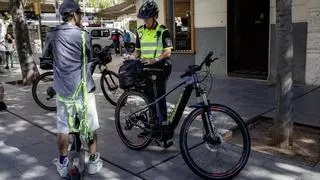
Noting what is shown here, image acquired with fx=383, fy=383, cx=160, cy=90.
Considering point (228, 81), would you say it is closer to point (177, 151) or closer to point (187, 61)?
point (187, 61)

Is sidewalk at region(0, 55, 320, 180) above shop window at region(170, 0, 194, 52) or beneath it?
beneath

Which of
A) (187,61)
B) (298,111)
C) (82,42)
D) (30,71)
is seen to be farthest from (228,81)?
(82,42)

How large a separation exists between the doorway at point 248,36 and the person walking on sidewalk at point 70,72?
21.1ft

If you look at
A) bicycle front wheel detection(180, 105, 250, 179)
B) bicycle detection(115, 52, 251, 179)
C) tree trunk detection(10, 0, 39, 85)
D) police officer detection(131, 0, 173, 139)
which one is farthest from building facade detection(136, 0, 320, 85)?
bicycle front wheel detection(180, 105, 250, 179)

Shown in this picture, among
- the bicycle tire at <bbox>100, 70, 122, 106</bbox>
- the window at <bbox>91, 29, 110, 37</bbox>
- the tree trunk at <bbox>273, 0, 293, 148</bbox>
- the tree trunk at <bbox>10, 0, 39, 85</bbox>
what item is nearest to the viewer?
the tree trunk at <bbox>273, 0, 293, 148</bbox>

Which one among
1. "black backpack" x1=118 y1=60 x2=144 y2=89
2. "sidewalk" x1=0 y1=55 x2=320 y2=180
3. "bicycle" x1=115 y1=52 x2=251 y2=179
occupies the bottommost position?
"sidewalk" x1=0 y1=55 x2=320 y2=180

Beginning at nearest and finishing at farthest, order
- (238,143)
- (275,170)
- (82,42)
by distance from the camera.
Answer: (82,42)
(275,170)
(238,143)

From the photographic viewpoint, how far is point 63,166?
12.7ft

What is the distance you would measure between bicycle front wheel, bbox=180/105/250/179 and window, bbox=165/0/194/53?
6771 mm

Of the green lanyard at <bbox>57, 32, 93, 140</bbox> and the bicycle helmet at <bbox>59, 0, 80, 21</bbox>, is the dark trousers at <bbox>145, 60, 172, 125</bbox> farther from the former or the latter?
the bicycle helmet at <bbox>59, 0, 80, 21</bbox>

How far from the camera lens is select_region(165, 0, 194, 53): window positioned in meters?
10.7

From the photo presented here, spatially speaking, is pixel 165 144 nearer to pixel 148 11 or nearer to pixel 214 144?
pixel 214 144

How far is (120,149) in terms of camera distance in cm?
476

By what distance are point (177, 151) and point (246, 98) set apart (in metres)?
3.02
